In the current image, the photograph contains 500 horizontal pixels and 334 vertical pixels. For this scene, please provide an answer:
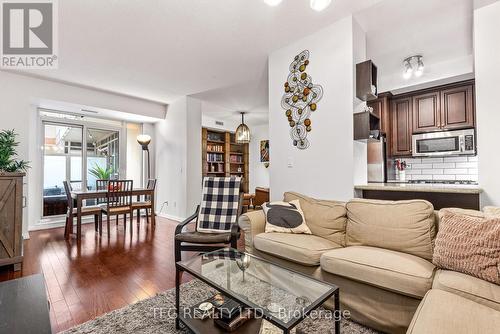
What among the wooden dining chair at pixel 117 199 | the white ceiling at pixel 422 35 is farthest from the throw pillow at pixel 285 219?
the wooden dining chair at pixel 117 199

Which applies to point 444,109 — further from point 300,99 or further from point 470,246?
point 470,246

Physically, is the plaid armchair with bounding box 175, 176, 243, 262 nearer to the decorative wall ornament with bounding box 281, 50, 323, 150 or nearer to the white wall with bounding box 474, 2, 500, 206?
the decorative wall ornament with bounding box 281, 50, 323, 150

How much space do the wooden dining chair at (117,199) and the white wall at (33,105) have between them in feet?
4.31

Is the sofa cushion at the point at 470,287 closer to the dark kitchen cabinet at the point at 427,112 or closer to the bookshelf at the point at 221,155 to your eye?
the dark kitchen cabinet at the point at 427,112

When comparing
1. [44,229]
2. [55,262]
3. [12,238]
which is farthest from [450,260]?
[44,229]

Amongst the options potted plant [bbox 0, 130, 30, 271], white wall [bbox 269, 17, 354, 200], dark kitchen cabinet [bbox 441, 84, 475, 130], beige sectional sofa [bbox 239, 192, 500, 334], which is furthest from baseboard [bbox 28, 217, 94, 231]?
dark kitchen cabinet [bbox 441, 84, 475, 130]

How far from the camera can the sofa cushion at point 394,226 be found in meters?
1.74

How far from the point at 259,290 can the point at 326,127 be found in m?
1.91

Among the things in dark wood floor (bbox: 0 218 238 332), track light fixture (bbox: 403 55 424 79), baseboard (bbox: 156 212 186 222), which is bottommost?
dark wood floor (bbox: 0 218 238 332)

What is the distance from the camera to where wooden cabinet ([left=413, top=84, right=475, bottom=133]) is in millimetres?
3424

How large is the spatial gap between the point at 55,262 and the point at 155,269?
1266 mm

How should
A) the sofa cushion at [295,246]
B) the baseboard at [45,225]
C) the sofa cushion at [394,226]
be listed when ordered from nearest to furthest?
the sofa cushion at [394,226] → the sofa cushion at [295,246] → the baseboard at [45,225]

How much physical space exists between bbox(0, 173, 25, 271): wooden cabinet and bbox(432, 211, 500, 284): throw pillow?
3.93 metres

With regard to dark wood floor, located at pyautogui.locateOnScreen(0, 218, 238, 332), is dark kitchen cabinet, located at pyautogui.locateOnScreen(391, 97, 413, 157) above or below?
above
